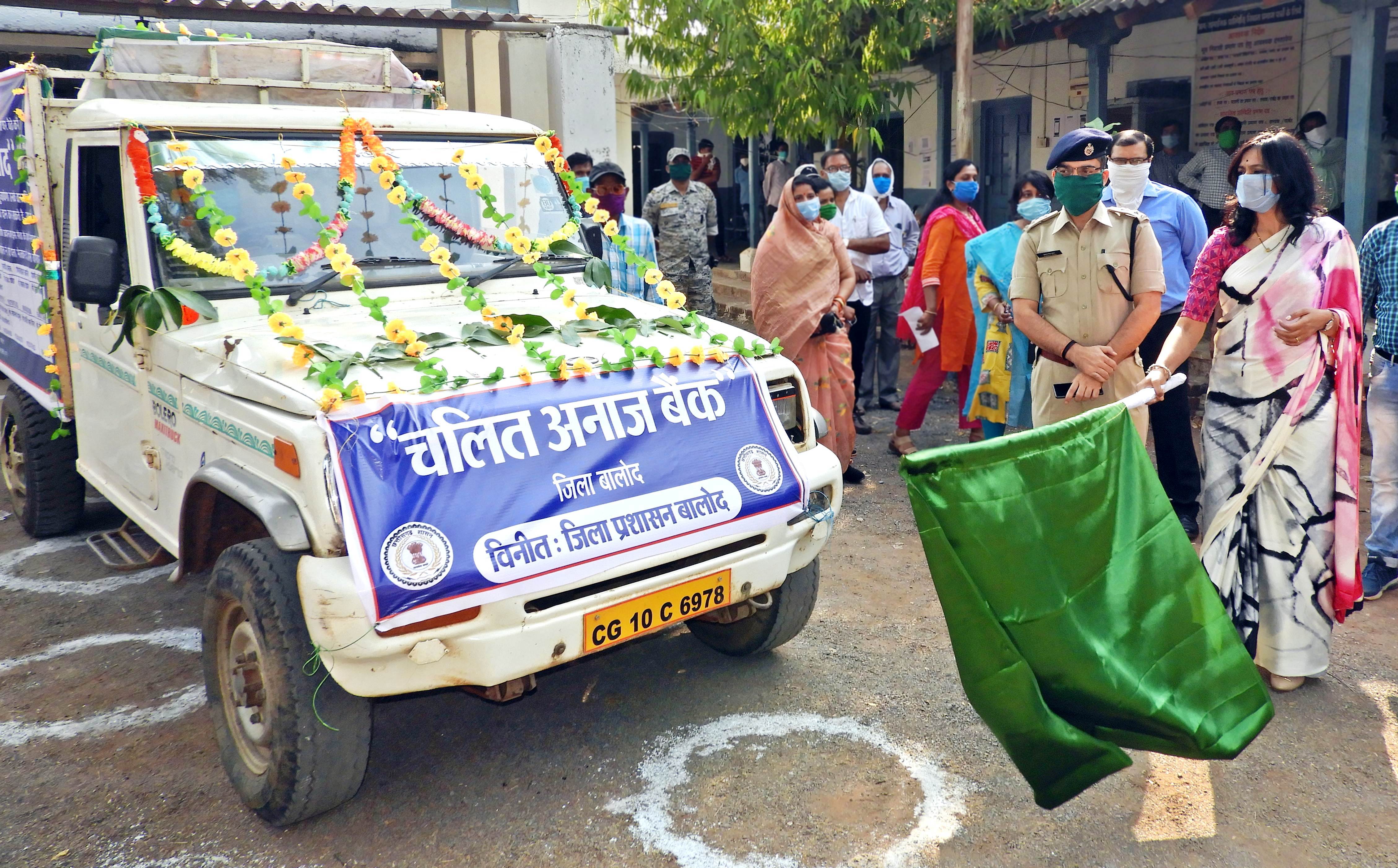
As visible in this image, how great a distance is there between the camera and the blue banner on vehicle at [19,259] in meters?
5.00

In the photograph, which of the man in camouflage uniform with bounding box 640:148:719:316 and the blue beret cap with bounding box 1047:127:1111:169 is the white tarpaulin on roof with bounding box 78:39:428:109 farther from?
the man in camouflage uniform with bounding box 640:148:719:316

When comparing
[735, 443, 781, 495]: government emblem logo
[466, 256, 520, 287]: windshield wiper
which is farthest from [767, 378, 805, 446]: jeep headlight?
[466, 256, 520, 287]: windshield wiper

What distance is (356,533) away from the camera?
2.81 m

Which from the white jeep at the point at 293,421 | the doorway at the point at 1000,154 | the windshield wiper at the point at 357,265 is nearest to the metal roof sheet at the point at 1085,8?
the doorway at the point at 1000,154

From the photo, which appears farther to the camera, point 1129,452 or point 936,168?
point 936,168

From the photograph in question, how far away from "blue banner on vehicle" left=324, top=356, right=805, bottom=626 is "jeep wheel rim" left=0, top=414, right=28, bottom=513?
3.96 m

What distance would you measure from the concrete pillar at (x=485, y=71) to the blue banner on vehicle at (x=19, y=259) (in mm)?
6687

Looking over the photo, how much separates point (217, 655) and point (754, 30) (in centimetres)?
941

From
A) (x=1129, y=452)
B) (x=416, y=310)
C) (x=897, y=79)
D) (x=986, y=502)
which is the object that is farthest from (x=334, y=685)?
(x=897, y=79)

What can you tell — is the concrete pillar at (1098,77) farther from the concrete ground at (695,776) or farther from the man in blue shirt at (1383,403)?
the concrete ground at (695,776)

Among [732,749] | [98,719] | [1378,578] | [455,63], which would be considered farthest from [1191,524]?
[455,63]

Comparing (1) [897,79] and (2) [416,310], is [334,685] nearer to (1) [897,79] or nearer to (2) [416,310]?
(2) [416,310]

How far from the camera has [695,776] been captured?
346cm

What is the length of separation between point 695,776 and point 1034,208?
13.6 feet
